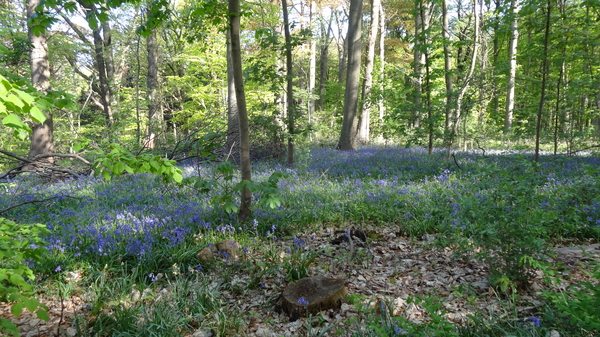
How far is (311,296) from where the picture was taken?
3068mm

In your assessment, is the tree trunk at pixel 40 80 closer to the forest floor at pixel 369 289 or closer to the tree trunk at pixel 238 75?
the tree trunk at pixel 238 75

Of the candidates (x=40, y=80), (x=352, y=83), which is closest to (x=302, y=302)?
(x=352, y=83)

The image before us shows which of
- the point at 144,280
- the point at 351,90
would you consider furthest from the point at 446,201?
the point at 351,90

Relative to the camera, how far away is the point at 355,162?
976 centimetres

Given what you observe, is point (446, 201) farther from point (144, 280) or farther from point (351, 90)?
point (351, 90)

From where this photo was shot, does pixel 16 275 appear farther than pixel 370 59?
No

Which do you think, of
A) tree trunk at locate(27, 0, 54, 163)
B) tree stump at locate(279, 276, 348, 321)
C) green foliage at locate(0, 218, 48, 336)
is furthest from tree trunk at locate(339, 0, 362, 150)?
green foliage at locate(0, 218, 48, 336)

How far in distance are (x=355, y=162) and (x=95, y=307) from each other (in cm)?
780

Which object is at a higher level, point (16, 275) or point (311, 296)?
point (16, 275)

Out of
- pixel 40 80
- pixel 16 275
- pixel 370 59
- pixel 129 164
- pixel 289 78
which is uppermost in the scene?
pixel 370 59

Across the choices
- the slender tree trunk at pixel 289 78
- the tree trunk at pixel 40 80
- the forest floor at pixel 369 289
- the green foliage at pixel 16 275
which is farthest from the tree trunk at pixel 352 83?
the green foliage at pixel 16 275

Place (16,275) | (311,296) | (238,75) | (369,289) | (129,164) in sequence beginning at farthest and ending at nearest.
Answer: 1. (238,75)
2. (369,289)
3. (311,296)
4. (129,164)
5. (16,275)

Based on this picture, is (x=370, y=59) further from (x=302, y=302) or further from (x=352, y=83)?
(x=302, y=302)

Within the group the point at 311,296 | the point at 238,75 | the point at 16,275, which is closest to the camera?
the point at 16,275
